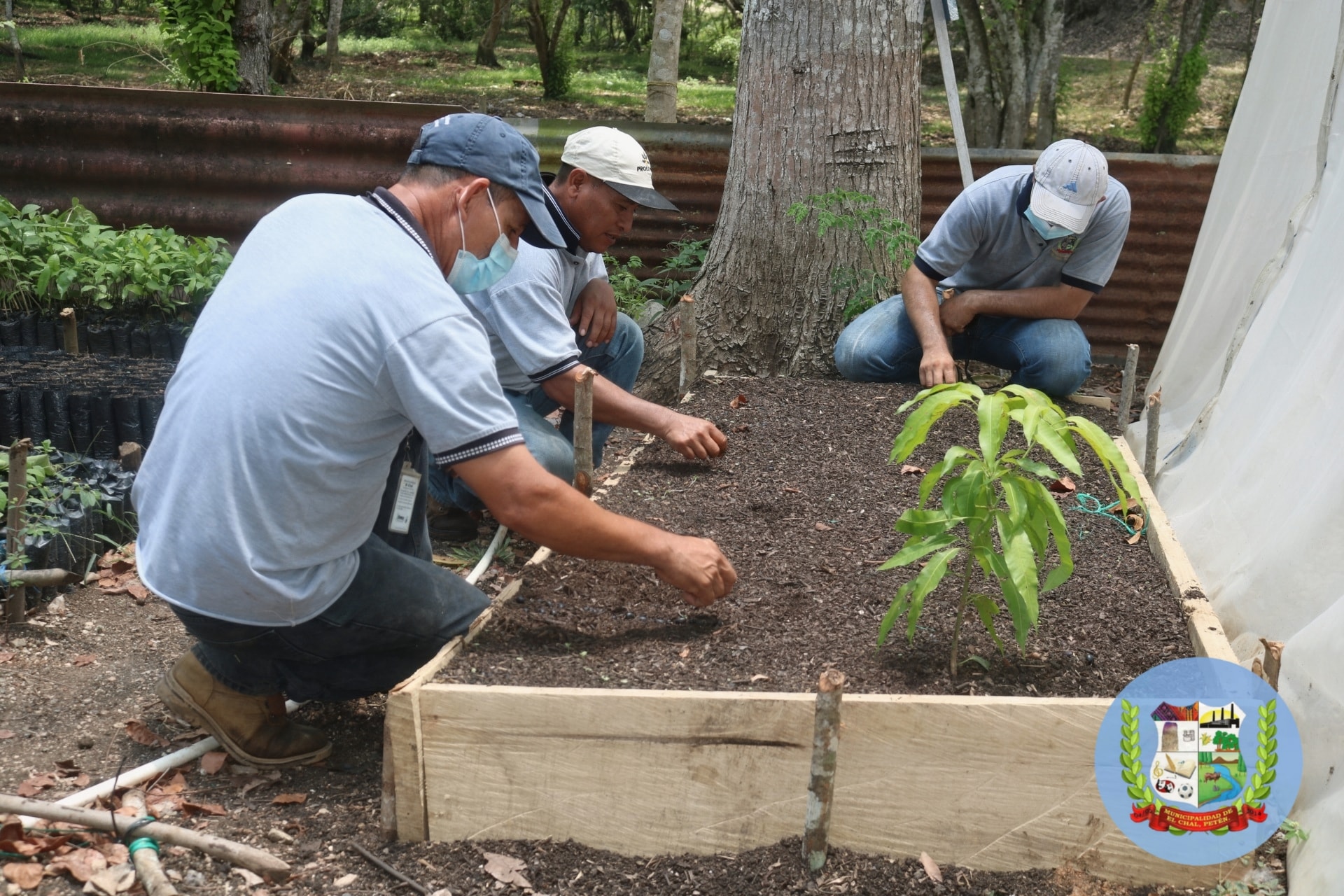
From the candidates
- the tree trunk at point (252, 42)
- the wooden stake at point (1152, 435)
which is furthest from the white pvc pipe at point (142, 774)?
the tree trunk at point (252, 42)

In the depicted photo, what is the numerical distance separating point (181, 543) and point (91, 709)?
943mm

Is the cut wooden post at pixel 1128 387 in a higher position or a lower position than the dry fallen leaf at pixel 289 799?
higher

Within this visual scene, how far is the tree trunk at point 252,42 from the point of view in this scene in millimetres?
9391

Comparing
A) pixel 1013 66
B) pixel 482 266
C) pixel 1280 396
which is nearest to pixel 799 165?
pixel 1280 396

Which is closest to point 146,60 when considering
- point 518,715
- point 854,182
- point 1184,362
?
point 854,182

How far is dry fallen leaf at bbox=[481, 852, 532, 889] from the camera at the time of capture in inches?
81.7

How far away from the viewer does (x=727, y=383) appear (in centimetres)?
466

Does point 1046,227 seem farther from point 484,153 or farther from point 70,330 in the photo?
A: point 70,330

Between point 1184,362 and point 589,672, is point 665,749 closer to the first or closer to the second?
point 589,672

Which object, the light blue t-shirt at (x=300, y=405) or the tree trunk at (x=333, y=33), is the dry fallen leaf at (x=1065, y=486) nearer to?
the light blue t-shirt at (x=300, y=405)

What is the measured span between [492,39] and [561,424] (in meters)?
16.0

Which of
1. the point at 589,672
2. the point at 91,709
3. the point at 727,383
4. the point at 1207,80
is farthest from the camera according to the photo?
the point at 1207,80

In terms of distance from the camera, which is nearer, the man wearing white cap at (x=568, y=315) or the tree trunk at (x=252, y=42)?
the man wearing white cap at (x=568, y=315)

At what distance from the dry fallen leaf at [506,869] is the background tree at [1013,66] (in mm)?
9112
